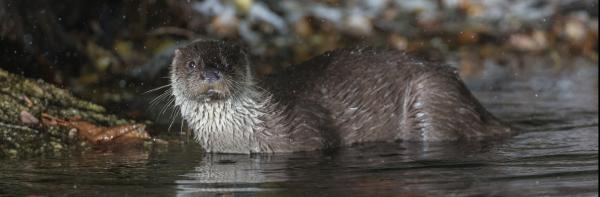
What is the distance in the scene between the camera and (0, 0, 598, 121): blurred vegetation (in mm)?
7852

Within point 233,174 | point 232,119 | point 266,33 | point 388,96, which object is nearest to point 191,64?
point 232,119

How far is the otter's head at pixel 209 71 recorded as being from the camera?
543cm

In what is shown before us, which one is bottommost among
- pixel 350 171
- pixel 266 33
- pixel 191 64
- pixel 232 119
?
pixel 350 171

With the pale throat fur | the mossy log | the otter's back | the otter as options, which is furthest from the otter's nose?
the mossy log

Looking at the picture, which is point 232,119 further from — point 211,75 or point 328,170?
point 328,170

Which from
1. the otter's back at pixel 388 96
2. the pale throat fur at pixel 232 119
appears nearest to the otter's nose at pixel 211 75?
the pale throat fur at pixel 232 119

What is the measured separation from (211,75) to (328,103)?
894 millimetres

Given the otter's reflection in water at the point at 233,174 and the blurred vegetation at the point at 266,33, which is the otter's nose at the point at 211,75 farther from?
the blurred vegetation at the point at 266,33

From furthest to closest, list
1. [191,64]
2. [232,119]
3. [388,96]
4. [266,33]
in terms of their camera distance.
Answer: [266,33]
[388,96]
[232,119]
[191,64]

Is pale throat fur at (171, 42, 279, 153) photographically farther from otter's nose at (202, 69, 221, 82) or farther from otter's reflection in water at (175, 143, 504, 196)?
otter's nose at (202, 69, 221, 82)

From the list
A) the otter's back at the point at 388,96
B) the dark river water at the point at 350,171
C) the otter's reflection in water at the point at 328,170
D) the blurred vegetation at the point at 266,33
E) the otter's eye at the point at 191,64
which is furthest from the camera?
the blurred vegetation at the point at 266,33

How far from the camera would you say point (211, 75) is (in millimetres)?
5367

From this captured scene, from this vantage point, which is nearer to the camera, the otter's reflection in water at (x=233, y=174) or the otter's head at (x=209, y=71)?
the otter's reflection in water at (x=233, y=174)

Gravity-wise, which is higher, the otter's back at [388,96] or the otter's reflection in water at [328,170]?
the otter's back at [388,96]
